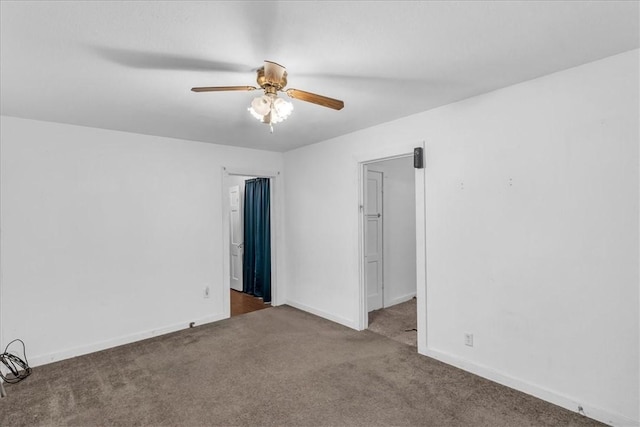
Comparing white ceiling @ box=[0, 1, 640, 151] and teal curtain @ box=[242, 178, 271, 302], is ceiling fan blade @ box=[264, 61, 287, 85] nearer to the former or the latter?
white ceiling @ box=[0, 1, 640, 151]

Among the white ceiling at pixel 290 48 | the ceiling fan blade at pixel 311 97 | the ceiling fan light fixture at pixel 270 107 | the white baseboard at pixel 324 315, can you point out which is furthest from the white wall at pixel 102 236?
the ceiling fan blade at pixel 311 97

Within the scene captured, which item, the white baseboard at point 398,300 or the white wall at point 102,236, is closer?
the white wall at point 102,236

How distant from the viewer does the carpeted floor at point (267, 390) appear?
223 cm

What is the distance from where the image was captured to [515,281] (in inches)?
99.1

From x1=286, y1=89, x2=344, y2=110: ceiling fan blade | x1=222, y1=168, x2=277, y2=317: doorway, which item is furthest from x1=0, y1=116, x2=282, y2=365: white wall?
x1=286, y1=89, x2=344, y2=110: ceiling fan blade

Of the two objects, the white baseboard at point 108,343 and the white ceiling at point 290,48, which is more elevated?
the white ceiling at point 290,48

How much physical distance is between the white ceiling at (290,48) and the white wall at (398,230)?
6.64ft

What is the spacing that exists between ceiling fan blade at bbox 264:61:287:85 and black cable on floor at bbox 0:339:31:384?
11.1 ft

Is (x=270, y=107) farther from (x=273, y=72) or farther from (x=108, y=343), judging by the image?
(x=108, y=343)

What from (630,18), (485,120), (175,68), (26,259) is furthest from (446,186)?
(26,259)

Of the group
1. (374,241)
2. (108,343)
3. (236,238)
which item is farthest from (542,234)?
(236,238)

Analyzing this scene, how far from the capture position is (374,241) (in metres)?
4.56

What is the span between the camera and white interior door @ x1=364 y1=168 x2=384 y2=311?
448cm

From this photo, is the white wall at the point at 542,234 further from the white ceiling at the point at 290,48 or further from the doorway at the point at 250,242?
the doorway at the point at 250,242
